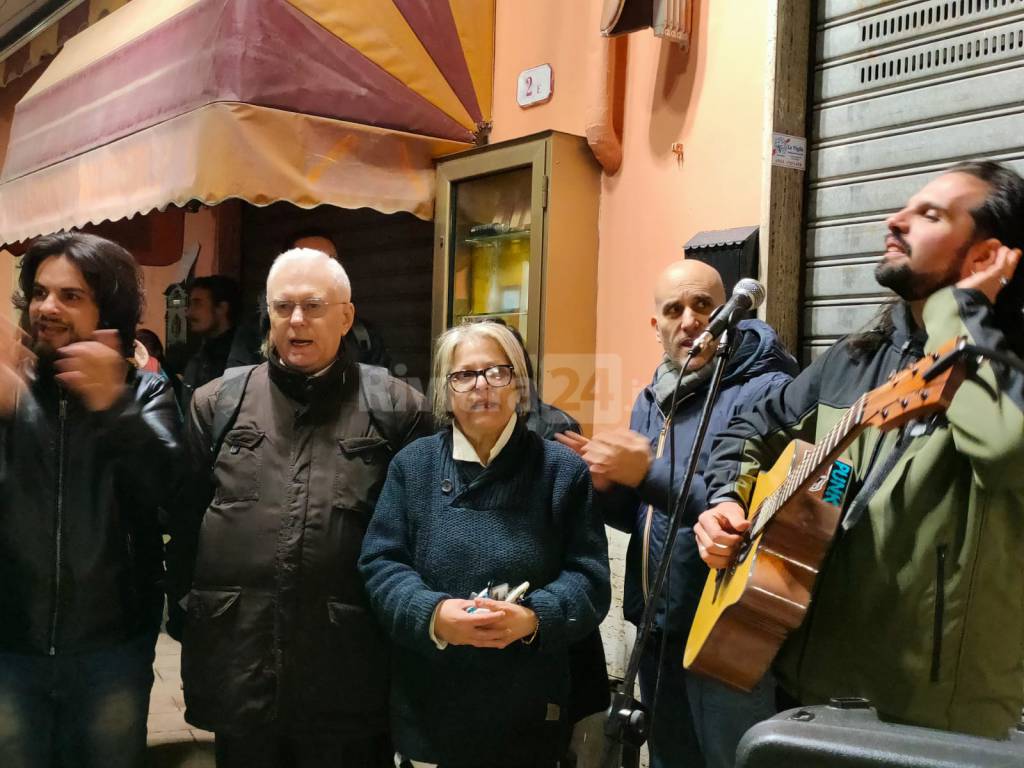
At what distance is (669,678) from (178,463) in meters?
1.35

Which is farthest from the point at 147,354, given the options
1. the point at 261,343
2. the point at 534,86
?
the point at 534,86

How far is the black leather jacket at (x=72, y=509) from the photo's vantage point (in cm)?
223

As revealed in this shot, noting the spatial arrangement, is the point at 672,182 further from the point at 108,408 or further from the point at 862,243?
the point at 108,408

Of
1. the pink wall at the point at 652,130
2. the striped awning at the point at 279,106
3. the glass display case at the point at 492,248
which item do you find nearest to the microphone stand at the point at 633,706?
the pink wall at the point at 652,130

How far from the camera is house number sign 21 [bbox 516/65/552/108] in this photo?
466cm

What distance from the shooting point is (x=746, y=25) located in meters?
3.65

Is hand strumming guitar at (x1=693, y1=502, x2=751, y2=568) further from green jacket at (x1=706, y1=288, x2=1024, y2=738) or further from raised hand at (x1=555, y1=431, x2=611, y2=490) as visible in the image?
raised hand at (x1=555, y1=431, x2=611, y2=490)

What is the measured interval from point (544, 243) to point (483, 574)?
7.92ft

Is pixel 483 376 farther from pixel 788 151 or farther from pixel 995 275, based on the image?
pixel 788 151

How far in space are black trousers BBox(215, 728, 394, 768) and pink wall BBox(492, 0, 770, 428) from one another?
1.90 m

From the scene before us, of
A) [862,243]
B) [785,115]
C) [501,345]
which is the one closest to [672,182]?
[785,115]

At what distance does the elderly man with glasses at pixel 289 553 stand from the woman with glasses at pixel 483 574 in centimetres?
13

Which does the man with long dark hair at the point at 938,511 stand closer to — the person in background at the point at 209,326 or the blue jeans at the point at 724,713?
the blue jeans at the point at 724,713

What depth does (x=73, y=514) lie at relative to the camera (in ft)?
7.45
